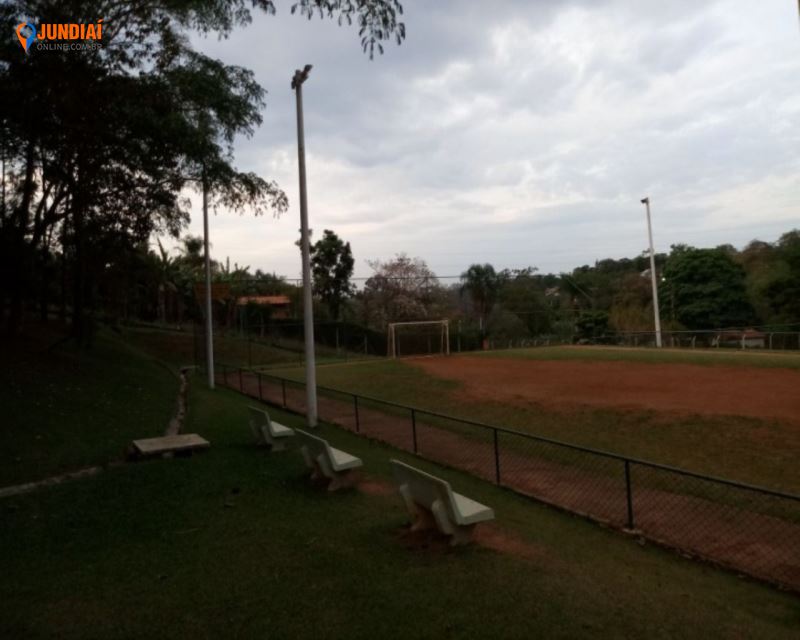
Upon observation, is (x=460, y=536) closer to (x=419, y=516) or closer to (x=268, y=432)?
(x=419, y=516)

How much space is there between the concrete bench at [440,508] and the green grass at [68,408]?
209 inches

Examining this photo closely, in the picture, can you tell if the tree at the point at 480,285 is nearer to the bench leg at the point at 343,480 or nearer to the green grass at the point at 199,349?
the green grass at the point at 199,349

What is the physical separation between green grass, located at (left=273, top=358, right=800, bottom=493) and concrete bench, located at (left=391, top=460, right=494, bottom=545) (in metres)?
5.26

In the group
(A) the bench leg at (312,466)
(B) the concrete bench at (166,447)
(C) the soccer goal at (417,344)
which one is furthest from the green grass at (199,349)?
Answer: (A) the bench leg at (312,466)

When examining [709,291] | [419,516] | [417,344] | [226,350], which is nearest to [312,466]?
[419,516]

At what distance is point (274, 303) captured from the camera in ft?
149

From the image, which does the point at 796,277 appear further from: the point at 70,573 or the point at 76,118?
the point at 70,573

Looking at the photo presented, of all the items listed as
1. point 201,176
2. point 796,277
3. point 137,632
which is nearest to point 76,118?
point 201,176

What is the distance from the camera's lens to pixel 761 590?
4715 millimetres

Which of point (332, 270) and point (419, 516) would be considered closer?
point (419, 516)

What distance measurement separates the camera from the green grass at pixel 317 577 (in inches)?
143

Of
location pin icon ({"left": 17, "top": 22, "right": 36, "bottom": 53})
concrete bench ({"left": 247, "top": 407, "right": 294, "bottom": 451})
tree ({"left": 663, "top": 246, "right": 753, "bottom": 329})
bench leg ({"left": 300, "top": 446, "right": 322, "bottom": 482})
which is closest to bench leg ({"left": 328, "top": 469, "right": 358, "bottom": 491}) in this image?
bench leg ({"left": 300, "top": 446, "right": 322, "bottom": 482})

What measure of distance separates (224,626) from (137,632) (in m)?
0.51

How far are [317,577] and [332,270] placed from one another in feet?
148
